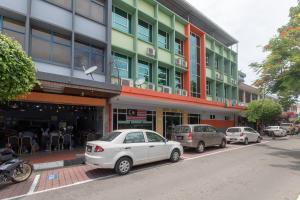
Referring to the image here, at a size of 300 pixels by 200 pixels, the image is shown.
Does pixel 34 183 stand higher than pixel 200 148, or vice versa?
pixel 200 148

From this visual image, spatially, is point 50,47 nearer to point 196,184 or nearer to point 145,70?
point 145,70

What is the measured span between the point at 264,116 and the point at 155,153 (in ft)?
78.1

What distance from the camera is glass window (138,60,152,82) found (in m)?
21.0

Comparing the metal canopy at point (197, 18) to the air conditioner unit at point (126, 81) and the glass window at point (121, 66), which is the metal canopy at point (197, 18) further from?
the air conditioner unit at point (126, 81)

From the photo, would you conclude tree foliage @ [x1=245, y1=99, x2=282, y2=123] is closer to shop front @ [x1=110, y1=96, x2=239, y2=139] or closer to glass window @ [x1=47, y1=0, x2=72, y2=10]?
shop front @ [x1=110, y1=96, x2=239, y2=139]

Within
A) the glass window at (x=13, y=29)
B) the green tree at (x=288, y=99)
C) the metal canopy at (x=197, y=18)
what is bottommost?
the green tree at (x=288, y=99)

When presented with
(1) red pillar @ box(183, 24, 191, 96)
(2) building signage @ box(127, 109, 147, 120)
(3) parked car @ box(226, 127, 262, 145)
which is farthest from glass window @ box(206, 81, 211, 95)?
(2) building signage @ box(127, 109, 147, 120)

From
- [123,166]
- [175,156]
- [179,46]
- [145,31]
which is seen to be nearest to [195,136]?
Answer: [175,156]

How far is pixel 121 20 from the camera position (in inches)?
770

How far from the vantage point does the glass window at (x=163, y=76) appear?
22953 mm

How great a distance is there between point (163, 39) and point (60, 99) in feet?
40.7

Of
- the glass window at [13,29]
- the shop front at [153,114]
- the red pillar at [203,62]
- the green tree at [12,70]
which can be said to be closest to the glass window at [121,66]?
the shop front at [153,114]

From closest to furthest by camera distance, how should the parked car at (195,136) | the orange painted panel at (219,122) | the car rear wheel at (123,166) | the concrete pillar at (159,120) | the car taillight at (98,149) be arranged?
the car taillight at (98,149), the car rear wheel at (123,166), the parked car at (195,136), the concrete pillar at (159,120), the orange painted panel at (219,122)

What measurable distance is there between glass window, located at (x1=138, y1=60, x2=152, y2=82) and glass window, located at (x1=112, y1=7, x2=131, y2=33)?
9.47ft
